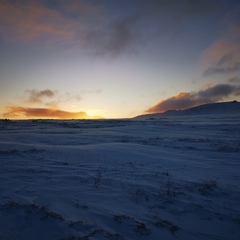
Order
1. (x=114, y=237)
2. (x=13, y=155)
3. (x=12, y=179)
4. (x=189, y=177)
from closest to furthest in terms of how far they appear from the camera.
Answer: (x=114, y=237) → (x=12, y=179) → (x=189, y=177) → (x=13, y=155)

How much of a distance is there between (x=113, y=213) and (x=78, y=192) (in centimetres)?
133

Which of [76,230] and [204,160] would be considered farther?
[204,160]

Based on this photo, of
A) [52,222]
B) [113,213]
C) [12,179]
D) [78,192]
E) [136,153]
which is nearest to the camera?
[52,222]

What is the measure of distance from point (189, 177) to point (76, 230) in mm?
4390

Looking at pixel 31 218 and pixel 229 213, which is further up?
pixel 31 218

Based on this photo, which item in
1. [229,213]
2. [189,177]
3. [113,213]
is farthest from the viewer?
[189,177]

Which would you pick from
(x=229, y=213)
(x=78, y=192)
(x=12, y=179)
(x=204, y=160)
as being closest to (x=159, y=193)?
(x=229, y=213)

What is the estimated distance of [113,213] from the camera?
4.24 metres

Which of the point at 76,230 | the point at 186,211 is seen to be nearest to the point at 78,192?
the point at 76,230

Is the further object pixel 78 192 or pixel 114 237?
pixel 78 192

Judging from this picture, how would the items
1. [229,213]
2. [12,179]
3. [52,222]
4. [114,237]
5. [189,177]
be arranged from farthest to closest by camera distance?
[189,177], [12,179], [229,213], [52,222], [114,237]

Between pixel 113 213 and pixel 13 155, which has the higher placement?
pixel 13 155

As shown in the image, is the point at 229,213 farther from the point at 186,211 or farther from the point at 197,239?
the point at 197,239

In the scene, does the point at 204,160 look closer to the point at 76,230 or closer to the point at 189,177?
the point at 189,177
